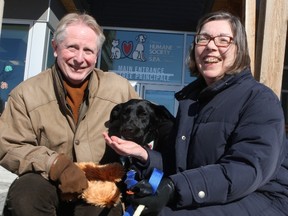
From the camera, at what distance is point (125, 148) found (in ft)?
6.75

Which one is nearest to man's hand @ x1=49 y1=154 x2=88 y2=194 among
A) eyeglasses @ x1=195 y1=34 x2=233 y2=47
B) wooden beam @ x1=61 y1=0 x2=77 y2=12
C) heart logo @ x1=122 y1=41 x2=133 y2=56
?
eyeglasses @ x1=195 y1=34 x2=233 y2=47

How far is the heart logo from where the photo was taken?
32.6 feet

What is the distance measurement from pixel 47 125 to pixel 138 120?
2.46 ft

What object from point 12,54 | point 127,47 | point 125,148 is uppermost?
point 127,47

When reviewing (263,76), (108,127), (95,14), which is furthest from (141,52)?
(108,127)

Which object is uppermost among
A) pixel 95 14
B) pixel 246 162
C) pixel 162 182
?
pixel 95 14

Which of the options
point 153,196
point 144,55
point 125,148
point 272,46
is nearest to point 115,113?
point 125,148

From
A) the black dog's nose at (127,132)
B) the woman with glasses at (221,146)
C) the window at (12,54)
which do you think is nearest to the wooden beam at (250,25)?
the black dog's nose at (127,132)

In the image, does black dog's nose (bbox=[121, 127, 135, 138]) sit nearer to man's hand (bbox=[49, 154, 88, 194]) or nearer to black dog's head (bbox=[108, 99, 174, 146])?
black dog's head (bbox=[108, 99, 174, 146])

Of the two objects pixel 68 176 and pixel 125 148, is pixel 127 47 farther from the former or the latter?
pixel 125 148

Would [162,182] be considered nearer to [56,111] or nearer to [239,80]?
[239,80]

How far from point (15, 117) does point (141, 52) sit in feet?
25.1

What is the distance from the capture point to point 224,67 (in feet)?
6.88

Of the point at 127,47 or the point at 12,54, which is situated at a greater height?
the point at 127,47
